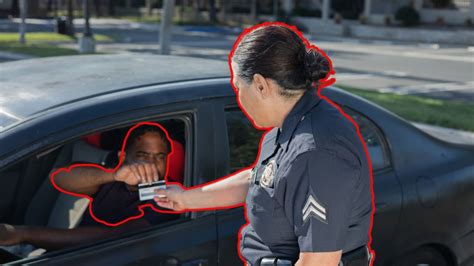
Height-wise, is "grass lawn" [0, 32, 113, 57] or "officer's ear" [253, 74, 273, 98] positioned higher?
"officer's ear" [253, 74, 273, 98]

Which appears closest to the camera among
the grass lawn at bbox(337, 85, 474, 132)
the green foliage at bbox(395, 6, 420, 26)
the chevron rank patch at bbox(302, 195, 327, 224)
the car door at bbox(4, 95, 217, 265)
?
the chevron rank patch at bbox(302, 195, 327, 224)

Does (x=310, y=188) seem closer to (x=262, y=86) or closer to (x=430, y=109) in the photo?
(x=262, y=86)

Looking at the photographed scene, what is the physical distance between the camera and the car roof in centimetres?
231

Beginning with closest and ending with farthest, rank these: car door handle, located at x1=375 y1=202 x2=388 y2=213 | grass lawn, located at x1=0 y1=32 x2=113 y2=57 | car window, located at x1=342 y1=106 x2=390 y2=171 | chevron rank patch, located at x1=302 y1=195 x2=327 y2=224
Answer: chevron rank patch, located at x1=302 y1=195 x2=327 y2=224
car door handle, located at x1=375 y1=202 x2=388 y2=213
car window, located at x1=342 y1=106 x2=390 y2=171
grass lawn, located at x1=0 y1=32 x2=113 y2=57

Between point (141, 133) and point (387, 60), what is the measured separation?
731 inches

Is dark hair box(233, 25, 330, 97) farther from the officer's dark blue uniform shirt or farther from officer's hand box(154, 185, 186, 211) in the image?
officer's hand box(154, 185, 186, 211)

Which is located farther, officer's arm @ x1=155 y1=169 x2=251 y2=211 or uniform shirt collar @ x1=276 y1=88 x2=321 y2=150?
officer's arm @ x1=155 y1=169 x2=251 y2=211

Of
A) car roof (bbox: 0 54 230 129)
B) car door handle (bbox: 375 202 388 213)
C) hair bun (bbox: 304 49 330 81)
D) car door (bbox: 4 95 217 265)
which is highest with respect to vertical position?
hair bun (bbox: 304 49 330 81)

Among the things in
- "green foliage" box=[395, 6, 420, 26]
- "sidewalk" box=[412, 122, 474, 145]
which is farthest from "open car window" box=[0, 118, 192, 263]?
"green foliage" box=[395, 6, 420, 26]

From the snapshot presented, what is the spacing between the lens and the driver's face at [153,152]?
8.45 feet

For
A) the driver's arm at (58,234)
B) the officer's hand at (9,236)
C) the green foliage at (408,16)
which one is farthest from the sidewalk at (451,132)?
the green foliage at (408,16)

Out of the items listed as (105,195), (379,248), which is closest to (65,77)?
(105,195)

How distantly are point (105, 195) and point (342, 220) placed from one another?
128cm

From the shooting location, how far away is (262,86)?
176cm
